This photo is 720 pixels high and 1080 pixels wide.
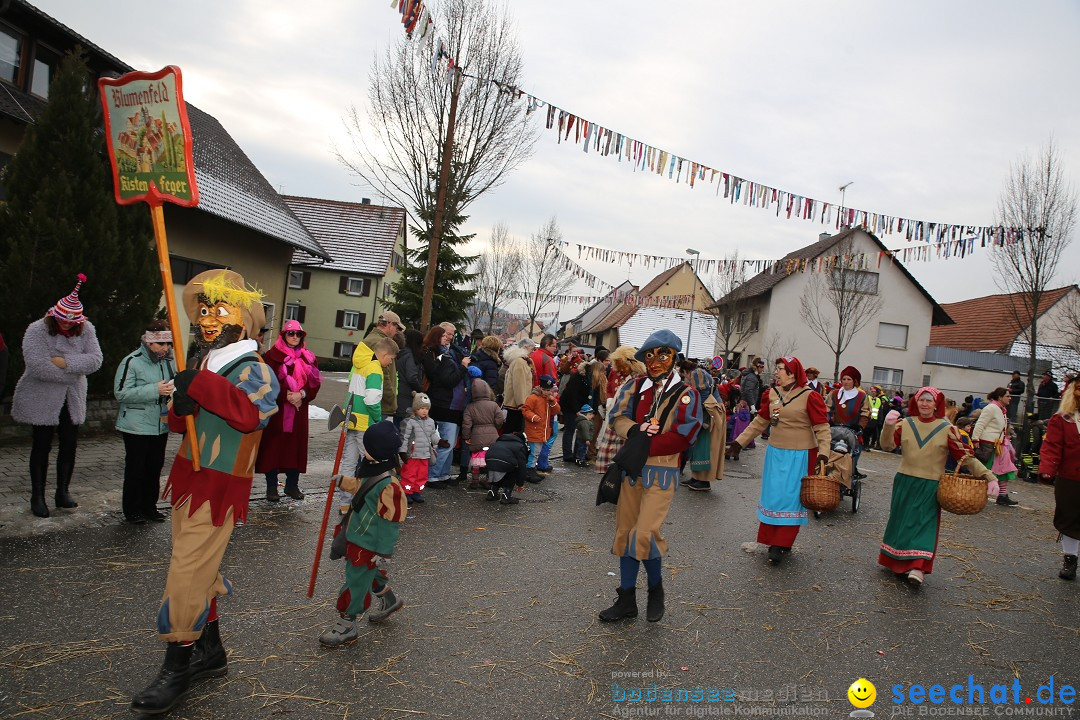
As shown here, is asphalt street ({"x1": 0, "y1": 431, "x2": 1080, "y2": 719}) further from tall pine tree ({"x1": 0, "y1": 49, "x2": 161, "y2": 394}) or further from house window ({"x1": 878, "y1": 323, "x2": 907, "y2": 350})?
house window ({"x1": 878, "y1": 323, "x2": 907, "y2": 350})

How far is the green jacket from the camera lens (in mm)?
6000

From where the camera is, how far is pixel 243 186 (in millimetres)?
20844

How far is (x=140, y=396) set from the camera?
19.6ft

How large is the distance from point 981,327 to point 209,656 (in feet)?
140

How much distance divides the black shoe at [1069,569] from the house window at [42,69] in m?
17.3

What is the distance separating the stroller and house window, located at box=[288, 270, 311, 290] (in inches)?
1416

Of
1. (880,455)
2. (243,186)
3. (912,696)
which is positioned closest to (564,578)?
(912,696)

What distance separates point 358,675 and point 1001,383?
122ft

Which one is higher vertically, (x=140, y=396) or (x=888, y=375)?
(x=888, y=375)

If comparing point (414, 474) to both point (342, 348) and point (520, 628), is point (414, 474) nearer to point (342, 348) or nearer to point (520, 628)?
point (520, 628)

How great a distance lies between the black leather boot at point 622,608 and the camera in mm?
4816

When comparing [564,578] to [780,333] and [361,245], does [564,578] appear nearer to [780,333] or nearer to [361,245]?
[780,333]

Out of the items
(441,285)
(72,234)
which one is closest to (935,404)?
(72,234)

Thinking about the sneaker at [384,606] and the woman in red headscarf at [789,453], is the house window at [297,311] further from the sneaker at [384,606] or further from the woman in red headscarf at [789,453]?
the sneaker at [384,606]
